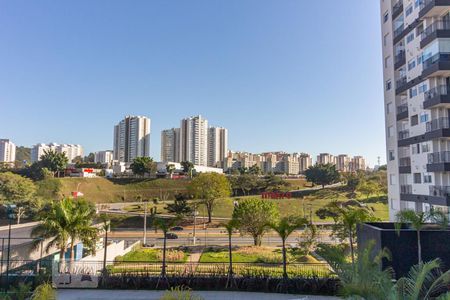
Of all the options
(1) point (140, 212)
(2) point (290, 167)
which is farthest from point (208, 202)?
(2) point (290, 167)

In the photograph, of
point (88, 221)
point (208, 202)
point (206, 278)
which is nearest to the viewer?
point (206, 278)

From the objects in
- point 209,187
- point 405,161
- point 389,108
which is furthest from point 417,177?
point 209,187

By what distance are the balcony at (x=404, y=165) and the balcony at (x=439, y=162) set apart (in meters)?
3.17

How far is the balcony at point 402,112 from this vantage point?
26.7 metres

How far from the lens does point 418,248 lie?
1422cm

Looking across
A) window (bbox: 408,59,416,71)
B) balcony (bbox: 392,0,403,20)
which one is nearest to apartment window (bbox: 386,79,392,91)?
window (bbox: 408,59,416,71)

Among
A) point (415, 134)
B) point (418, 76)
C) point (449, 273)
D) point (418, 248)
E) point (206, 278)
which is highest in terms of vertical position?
point (418, 76)

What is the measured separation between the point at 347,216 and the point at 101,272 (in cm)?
1270

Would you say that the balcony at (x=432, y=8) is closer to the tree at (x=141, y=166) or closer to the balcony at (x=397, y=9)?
the balcony at (x=397, y=9)

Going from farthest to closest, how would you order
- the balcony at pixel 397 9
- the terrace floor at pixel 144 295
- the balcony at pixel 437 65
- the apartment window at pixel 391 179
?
the apartment window at pixel 391 179 → the balcony at pixel 397 9 → the balcony at pixel 437 65 → the terrace floor at pixel 144 295

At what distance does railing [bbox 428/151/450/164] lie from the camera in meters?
21.8

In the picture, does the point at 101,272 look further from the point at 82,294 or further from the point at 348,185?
the point at 348,185

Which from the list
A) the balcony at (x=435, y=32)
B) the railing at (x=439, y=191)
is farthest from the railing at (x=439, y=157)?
the balcony at (x=435, y=32)

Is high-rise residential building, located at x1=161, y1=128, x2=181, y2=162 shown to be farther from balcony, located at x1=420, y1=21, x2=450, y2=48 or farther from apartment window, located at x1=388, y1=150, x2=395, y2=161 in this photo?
balcony, located at x1=420, y1=21, x2=450, y2=48
